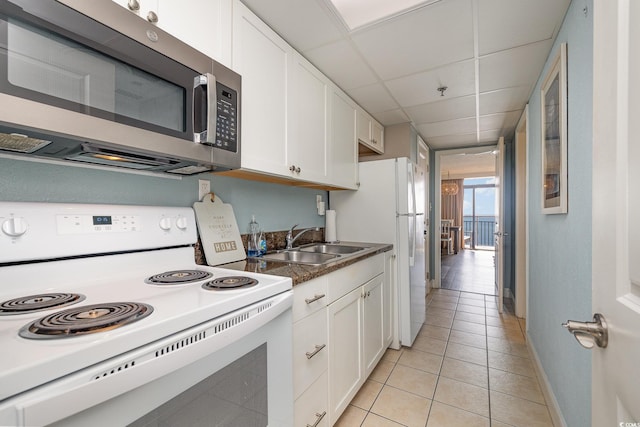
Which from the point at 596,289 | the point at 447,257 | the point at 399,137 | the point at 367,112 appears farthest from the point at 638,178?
the point at 447,257

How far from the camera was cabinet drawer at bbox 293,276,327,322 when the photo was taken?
117cm

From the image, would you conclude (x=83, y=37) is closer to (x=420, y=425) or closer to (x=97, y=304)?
(x=97, y=304)

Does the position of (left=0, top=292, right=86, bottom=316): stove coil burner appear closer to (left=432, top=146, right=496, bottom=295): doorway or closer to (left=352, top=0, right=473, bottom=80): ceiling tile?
(left=352, top=0, right=473, bottom=80): ceiling tile

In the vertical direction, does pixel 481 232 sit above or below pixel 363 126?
below

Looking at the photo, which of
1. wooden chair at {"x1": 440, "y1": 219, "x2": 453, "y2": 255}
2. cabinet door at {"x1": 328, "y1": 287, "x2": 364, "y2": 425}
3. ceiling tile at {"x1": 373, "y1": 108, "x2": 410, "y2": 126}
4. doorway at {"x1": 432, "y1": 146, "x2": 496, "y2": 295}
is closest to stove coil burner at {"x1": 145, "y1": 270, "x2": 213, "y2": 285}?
cabinet door at {"x1": 328, "y1": 287, "x2": 364, "y2": 425}

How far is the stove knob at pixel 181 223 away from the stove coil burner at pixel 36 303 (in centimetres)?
48

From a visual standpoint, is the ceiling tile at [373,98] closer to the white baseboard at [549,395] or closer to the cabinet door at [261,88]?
the cabinet door at [261,88]

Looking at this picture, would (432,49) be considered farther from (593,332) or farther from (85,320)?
(85,320)

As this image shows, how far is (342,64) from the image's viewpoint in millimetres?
1838

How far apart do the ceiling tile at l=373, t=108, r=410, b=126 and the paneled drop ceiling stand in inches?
2.4

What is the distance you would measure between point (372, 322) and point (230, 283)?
1.32 metres

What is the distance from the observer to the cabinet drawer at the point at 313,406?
119 cm

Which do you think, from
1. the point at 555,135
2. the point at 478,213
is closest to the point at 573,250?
the point at 555,135

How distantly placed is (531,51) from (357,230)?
1.71 metres
